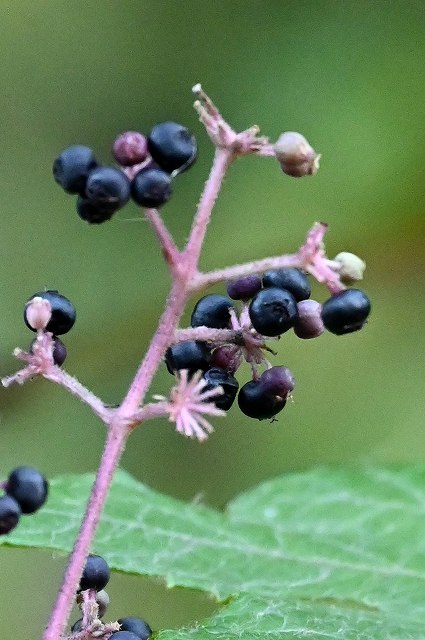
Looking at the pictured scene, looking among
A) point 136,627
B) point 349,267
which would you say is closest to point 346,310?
point 349,267

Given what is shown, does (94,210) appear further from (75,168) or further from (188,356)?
(188,356)

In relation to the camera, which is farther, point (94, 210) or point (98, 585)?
point (98, 585)

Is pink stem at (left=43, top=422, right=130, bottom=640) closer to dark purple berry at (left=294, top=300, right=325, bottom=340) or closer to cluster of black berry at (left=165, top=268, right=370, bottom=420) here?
cluster of black berry at (left=165, top=268, right=370, bottom=420)

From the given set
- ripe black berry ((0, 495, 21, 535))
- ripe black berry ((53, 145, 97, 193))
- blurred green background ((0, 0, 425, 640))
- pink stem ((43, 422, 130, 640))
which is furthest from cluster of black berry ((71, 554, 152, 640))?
blurred green background ((0, 0, 425, 640))

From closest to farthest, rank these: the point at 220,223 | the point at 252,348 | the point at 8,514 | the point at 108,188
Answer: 1. the point at 8,514
2. the point at 108,188
3. the point at 252,348
4. the point at 220,223

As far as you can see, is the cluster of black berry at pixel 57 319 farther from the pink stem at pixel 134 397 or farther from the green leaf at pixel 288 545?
the green leaf at pixel 288 545

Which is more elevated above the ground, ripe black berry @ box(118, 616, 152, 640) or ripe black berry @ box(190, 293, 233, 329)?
ripe black berry @ box(190, 293, 233, 329)

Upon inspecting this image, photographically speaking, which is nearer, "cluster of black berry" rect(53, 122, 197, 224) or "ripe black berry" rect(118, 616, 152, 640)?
"cluster of black berry" rect(53, 122, 197, 224)
